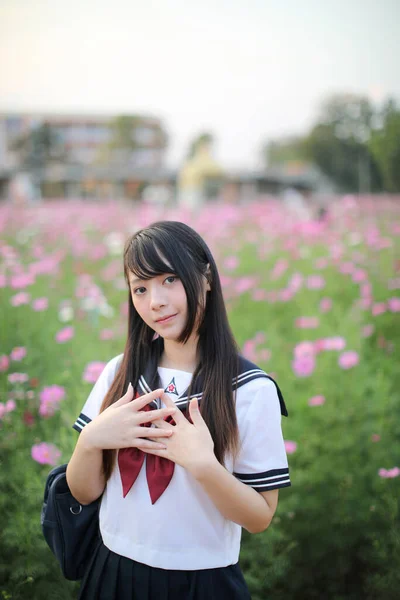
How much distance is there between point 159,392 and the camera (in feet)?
2.63

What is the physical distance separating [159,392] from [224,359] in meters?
0.14

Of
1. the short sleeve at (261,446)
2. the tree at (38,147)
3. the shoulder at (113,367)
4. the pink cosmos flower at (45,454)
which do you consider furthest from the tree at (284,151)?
the short sleeve at (261,446)

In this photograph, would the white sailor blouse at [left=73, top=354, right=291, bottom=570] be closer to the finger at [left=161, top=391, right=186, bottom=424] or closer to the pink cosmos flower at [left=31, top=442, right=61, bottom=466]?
the finger at [left=161, top=391, right=186, bottom=424]

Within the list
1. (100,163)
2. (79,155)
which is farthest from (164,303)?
(100,163)

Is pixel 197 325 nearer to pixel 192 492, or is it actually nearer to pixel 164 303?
pixel 164 303

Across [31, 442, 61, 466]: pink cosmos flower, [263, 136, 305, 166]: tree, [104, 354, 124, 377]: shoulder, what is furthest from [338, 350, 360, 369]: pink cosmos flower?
[263, 136, 305, 166]: tree

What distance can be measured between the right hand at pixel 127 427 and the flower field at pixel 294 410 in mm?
596

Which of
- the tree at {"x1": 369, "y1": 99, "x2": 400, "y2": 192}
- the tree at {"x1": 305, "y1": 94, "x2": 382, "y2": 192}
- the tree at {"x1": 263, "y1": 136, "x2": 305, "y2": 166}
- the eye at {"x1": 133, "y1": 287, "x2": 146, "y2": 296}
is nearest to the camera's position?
the eye at {"x1": 133, "y1": 287, "x2": 146, "y2": 296}

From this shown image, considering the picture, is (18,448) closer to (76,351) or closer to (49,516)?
(76,351)

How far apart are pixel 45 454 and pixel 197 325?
0.76 meters

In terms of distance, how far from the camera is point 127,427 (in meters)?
0.81

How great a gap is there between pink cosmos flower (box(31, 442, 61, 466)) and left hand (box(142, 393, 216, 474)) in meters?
0.71

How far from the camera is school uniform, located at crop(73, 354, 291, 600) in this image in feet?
2.72

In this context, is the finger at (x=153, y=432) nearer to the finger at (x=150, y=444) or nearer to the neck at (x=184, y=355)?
the finger at (x=150, y=444)
